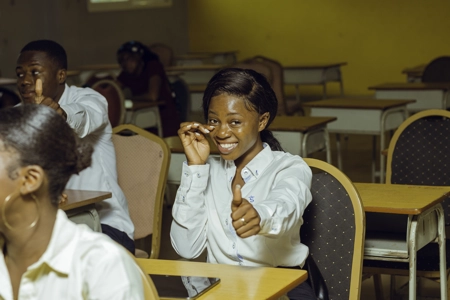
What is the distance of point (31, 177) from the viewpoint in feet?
4.32

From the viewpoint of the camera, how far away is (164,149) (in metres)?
3.12

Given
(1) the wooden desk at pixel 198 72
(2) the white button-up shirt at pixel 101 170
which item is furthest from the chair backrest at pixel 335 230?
(1) the wooden desk at pixel 198 72

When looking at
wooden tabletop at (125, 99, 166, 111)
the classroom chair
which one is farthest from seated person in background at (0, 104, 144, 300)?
wooden tabletop at (125, 99, 166, 111)

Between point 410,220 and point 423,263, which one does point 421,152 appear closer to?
point 423,263

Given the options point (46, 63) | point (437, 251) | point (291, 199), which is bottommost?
point (437, 251)

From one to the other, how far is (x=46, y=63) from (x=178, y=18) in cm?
995

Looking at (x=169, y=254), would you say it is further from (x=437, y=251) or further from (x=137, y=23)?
(x=137, y=23)

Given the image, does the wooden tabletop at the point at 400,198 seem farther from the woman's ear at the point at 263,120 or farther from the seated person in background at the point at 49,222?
the seated person in background at the point at 49,222

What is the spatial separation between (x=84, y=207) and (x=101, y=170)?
1.10 feet

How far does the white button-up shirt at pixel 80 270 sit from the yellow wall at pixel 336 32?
1083cm

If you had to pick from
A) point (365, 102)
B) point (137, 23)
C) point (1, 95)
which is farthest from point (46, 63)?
point (137, 23)

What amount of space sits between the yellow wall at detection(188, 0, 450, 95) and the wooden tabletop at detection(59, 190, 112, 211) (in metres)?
9.53

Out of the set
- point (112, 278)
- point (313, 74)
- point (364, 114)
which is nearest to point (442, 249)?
point (112, 278)

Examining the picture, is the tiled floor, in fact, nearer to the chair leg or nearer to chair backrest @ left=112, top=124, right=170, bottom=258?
the chair leg
